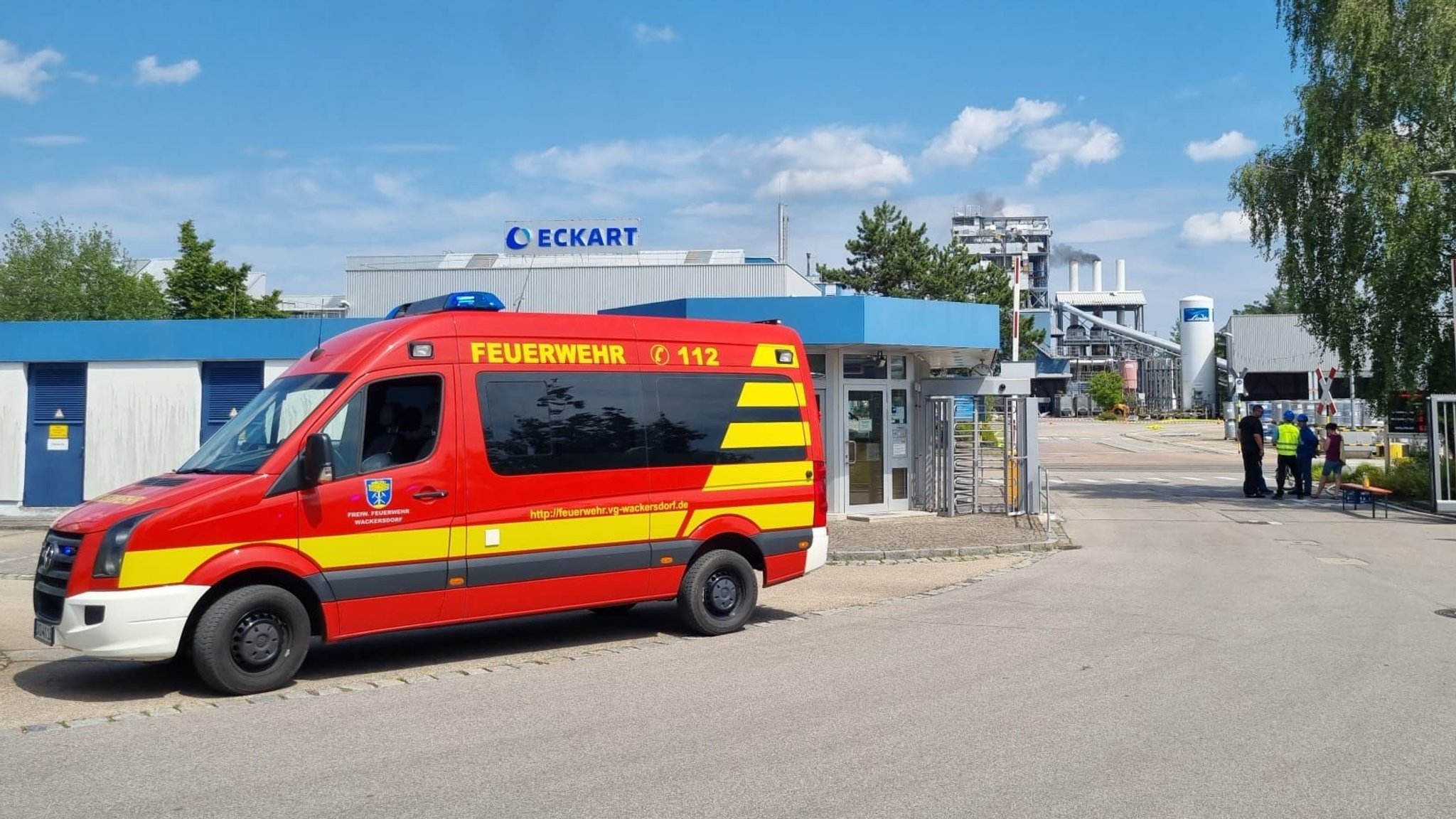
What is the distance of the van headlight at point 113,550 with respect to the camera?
708cm

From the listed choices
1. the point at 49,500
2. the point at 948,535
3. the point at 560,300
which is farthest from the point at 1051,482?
the point at 49,500

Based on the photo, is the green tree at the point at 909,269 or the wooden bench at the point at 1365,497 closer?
the wooden bench at the point at 1365,497

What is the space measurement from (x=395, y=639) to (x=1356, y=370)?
21776 mm

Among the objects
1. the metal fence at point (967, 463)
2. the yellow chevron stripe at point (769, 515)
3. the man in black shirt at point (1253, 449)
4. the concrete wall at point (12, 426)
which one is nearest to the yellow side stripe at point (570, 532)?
the yellow chevron stripe at point (769, 515)

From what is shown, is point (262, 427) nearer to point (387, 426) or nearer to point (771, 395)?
point (387, 426)

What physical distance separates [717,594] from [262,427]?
3.89 meters

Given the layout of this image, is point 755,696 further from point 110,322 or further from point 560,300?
point 560,300

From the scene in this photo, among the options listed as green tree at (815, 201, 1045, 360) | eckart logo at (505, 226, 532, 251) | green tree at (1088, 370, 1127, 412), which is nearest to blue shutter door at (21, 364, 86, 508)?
eckart logo at (505, 226, 532, 251)

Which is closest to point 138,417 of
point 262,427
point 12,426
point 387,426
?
point 12,426

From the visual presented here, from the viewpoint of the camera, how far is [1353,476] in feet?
90.4

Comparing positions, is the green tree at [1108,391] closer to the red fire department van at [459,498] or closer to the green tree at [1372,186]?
the green tree at [1372,186]

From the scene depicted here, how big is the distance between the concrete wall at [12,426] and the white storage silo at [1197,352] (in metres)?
99.1

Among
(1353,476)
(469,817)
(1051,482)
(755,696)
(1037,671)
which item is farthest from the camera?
(1051,482)

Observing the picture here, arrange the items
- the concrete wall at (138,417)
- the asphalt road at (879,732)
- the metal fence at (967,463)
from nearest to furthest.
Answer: the asphalt road at (879,732) → the metal fence at (967,463) → the concrete wall at (138,417)
